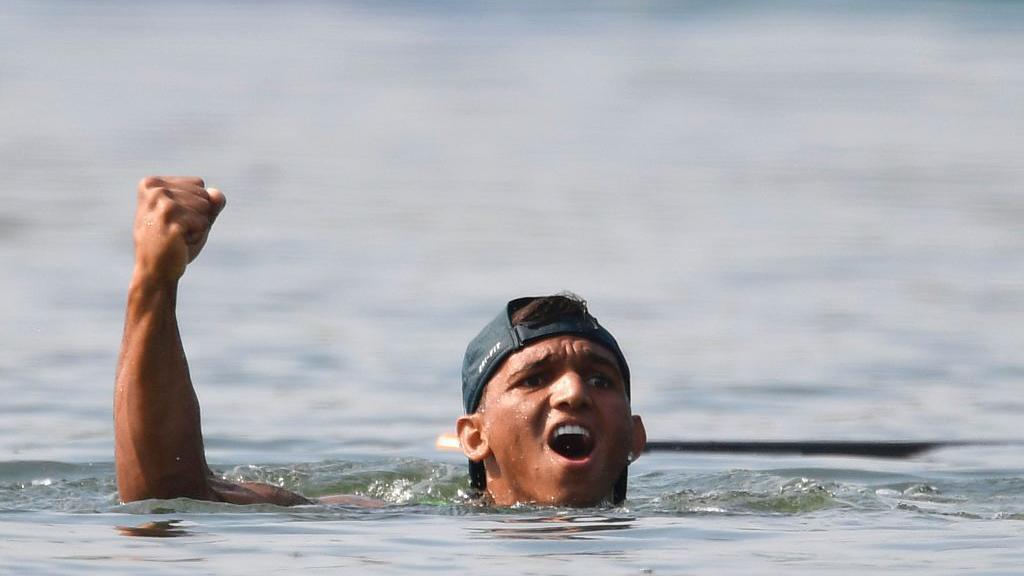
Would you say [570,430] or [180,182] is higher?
[180,182]

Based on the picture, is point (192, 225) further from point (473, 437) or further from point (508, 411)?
point (473, 437)

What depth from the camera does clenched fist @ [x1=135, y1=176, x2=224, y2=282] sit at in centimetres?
657

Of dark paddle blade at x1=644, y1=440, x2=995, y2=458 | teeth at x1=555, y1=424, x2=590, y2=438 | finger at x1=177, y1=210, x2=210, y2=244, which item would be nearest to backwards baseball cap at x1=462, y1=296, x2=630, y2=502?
teeth at x1=555, y1=424, x2=590, y2=438

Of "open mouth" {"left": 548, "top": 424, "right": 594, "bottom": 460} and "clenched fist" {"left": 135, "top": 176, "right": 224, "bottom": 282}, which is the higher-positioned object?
"clenched fist" {"left": 135, "top": 176, "right": 224, "bottom": 282}

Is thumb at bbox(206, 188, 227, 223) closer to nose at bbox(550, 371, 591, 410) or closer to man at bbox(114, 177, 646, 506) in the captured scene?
man at bbox(114, 177, 646, 506)

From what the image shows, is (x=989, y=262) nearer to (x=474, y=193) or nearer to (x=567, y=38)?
(x=474, y=193)

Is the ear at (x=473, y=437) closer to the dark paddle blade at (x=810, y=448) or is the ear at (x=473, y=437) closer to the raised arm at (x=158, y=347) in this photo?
the raised arm at (x=158, y=347)

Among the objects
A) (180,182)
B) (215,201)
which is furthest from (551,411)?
(180,182)

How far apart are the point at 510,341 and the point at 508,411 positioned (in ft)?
0.90

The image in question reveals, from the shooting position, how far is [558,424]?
7633mm

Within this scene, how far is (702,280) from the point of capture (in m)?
15.8

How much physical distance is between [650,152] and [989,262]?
27.6 feet

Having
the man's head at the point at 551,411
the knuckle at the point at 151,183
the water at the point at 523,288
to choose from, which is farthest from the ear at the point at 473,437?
the knuckle at the point at 151,183

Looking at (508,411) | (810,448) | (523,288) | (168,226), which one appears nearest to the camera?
(168,226)
